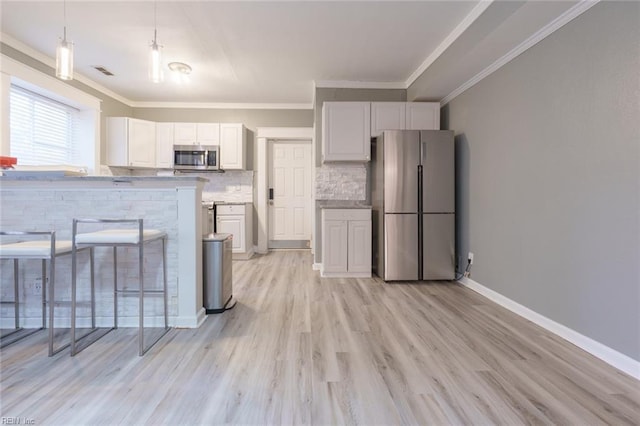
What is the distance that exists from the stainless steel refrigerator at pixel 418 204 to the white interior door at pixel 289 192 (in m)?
2.19

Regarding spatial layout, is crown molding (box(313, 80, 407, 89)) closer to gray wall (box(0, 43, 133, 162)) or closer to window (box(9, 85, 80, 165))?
gray wall (box(0, 43, 133, 162))

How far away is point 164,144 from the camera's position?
4648mm

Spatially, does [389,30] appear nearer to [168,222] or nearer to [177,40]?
[177,40]

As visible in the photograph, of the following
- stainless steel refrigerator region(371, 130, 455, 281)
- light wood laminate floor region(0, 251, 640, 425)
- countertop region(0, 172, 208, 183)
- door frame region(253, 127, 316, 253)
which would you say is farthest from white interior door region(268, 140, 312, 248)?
countertop region(0, 172, 208, 183)

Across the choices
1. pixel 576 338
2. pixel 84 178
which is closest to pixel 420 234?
pixel 576 338

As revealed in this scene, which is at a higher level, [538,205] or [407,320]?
[538,205]

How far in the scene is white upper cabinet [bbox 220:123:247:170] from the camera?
15.5 ft

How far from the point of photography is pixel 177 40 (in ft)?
9.59

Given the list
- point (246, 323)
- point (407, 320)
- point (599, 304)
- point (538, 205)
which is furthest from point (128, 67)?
point (599, 304)

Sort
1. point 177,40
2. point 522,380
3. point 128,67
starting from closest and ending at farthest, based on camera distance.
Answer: point 522,380
point 177,40
point 128,67

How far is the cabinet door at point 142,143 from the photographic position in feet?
14.5

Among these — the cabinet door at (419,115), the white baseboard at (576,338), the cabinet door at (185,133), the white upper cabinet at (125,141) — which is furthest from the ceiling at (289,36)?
the white baseboard at (576,338)

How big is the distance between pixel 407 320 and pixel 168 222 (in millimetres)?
1993

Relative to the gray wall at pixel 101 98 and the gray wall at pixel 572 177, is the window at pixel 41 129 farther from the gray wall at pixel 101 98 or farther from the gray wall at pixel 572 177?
the gray wall at pixel 572 177
